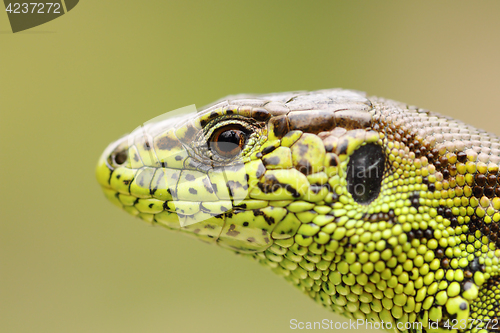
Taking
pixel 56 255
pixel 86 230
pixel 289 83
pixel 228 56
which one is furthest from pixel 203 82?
pixel 56 255

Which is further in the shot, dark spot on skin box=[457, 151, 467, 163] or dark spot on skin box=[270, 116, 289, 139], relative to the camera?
dark spot on skin box=[270, 116, 289, 139]

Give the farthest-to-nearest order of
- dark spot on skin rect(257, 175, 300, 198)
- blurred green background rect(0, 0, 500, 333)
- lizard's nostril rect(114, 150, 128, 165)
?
blurred green background rect(0, 0, 500, 333) → lizard's nostril rect(114, 150, 128, 165) → dark spot on skin rect(257, 175, 300, 198)

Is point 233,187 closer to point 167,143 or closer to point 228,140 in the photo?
point 228,140

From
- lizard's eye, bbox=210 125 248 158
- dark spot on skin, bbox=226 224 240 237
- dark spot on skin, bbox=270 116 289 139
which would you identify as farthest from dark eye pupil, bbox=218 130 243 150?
dark spot on skin, bbox=226 224 240 237

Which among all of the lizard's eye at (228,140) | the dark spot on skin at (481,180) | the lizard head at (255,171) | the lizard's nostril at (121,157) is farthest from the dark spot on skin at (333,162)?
the lizard's nostril at (121,157)

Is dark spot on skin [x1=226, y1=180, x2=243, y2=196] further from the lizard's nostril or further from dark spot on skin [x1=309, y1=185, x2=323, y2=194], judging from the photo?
the lizard's nostril

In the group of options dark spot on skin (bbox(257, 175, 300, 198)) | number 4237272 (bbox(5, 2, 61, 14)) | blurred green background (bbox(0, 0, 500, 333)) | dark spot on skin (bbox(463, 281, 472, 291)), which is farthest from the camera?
blurred green background (bbox(0, 0, 500, 333))

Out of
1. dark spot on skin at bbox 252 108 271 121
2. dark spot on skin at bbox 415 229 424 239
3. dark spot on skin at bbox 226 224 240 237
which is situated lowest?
dark spot on skin at bbox 415 229 424 239

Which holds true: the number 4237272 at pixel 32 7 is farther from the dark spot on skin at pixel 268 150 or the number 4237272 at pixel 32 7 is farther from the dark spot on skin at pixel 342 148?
the dark spot on skin at pixel 342 148

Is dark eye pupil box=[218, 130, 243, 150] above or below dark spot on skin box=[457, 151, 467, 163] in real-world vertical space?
above
